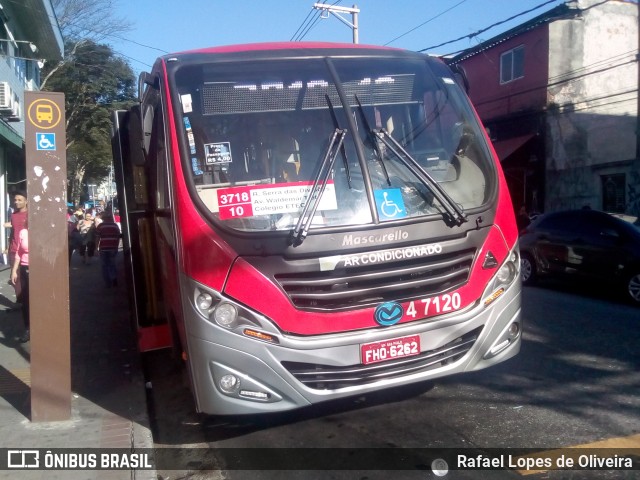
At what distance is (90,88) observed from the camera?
30203mm

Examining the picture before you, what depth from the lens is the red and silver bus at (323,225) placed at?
4.34m

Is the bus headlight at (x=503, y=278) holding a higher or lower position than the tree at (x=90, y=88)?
lower

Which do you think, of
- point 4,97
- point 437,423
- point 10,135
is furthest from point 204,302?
point 10,135

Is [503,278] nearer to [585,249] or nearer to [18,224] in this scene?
[18,224]

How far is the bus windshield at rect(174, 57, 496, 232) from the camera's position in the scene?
4.57 m

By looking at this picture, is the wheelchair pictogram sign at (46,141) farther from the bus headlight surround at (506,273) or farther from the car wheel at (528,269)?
the car wheel at (528,269)

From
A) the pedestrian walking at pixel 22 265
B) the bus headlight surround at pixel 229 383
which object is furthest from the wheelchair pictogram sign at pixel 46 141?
the pedestrian walking at pixel 22 265

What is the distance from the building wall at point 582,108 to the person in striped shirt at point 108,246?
1614cm

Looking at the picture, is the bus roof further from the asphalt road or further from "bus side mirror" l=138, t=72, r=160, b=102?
the asphalt road

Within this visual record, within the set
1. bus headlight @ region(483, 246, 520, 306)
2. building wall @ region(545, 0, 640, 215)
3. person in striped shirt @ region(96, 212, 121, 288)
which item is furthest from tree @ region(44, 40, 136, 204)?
bus headlight @ region(483, 246, 520, 306)

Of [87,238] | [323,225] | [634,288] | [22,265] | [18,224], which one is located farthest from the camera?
[87,238]

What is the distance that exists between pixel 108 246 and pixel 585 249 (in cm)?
886

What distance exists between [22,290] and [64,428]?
3.36 m

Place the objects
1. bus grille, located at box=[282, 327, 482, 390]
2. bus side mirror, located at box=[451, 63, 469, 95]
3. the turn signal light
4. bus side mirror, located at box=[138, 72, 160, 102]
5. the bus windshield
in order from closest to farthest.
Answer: the turn signal light
bus grille, located at box=[282, 327, 482, 390]
the bus windshield
bus side mirror, located at box=[138, 72, 160, 102]
bus side mirror, located at box=[451, 63, 469, 95]
